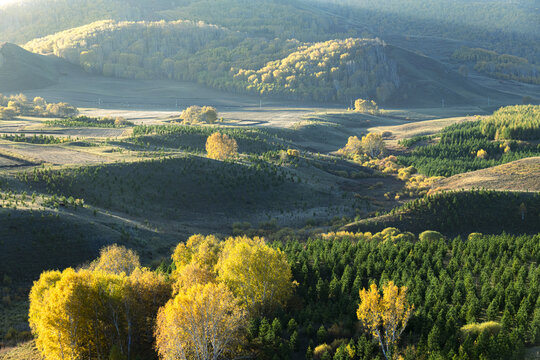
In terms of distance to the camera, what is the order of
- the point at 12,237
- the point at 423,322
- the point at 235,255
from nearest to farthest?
1. the point at 423,322
2. the point at 235,255
3. the point at 12,237

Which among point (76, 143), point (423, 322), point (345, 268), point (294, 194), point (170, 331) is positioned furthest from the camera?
point (76, 143)

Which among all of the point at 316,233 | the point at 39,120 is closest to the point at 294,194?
the point at 316,233

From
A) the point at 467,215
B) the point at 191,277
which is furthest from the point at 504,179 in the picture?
the point at 191,277

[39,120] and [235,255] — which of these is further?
[39,120]

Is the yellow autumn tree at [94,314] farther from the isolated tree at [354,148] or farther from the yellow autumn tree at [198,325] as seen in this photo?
→ the isolated tree at [354,148]

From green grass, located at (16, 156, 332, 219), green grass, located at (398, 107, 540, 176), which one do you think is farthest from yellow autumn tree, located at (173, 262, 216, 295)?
green grass, located at (398, 107, 540, 176)

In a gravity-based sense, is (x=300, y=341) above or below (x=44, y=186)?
below

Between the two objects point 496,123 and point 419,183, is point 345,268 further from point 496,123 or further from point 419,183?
point 496,123

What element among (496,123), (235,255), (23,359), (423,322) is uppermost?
(496,123)

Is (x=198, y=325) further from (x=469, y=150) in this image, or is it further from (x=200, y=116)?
(x=200, y=116)
